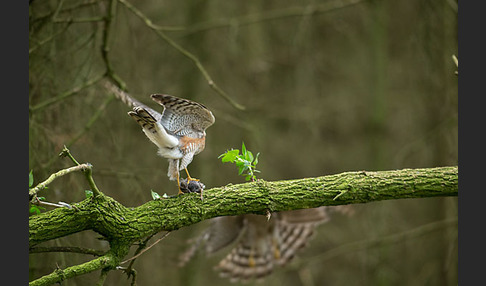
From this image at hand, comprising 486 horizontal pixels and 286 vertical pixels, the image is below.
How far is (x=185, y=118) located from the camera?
3.40 m

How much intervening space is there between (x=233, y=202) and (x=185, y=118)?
66 centimetres

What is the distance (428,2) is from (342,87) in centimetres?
224

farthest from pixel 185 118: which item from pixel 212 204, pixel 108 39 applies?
pixel 108 39

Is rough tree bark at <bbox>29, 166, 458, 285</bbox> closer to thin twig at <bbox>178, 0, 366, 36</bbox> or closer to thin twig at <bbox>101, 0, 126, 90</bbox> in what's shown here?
thin twig at <bbox>101, 0, 126, 90</bbox>

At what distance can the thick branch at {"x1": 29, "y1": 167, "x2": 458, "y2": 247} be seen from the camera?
2.69 metres

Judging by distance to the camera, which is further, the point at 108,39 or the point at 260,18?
the point at 260,18

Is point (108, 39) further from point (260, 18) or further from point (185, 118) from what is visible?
point (260, 18)

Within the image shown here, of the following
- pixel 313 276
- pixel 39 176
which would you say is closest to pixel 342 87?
pixel 313 276

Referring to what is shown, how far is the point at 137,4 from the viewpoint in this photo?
664 centimetres

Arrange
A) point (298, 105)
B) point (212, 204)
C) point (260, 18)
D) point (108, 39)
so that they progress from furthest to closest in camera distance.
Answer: point (298, 105), point (260, 18), point (108, 39), point (212, 204)

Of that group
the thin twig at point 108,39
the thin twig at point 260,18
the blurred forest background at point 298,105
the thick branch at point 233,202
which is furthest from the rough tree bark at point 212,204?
the thin twig at point 260,18

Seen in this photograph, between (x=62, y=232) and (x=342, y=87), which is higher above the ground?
(x=342, y=87)

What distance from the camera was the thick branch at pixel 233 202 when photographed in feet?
8.81

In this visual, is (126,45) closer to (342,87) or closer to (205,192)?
(205,192)
